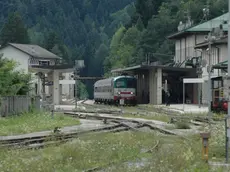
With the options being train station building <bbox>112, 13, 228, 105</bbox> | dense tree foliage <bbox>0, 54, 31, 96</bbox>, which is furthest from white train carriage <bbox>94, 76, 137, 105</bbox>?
dense tree foliage <bbox>0, 54, 31, 96</bbox>

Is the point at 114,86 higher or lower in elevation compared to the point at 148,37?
lower

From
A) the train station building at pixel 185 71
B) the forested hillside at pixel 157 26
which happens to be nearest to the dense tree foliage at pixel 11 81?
the train station building at pixel 185 71

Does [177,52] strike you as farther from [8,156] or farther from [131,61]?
[8,156]

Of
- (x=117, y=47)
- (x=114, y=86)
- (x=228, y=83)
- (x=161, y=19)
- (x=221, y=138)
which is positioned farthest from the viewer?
(x=117, y=47)

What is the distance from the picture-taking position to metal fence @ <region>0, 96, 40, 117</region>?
28.4 metres

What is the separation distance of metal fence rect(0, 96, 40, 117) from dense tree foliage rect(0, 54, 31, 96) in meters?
0.76

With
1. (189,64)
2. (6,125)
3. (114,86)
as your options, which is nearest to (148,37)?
(189,64)

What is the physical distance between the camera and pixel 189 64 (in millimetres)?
63875

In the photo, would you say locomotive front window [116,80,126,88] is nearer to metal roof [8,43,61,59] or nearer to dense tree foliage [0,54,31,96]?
dense tree foliage [0,54,31,96]

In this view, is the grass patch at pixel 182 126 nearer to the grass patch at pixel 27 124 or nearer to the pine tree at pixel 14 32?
the grass patch at pixel 27 124

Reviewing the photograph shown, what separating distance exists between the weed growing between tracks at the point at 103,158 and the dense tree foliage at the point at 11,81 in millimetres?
15622

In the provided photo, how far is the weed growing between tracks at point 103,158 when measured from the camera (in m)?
10.7

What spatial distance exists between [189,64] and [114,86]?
12198 millimetres

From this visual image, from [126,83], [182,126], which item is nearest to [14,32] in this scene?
[126,83]
